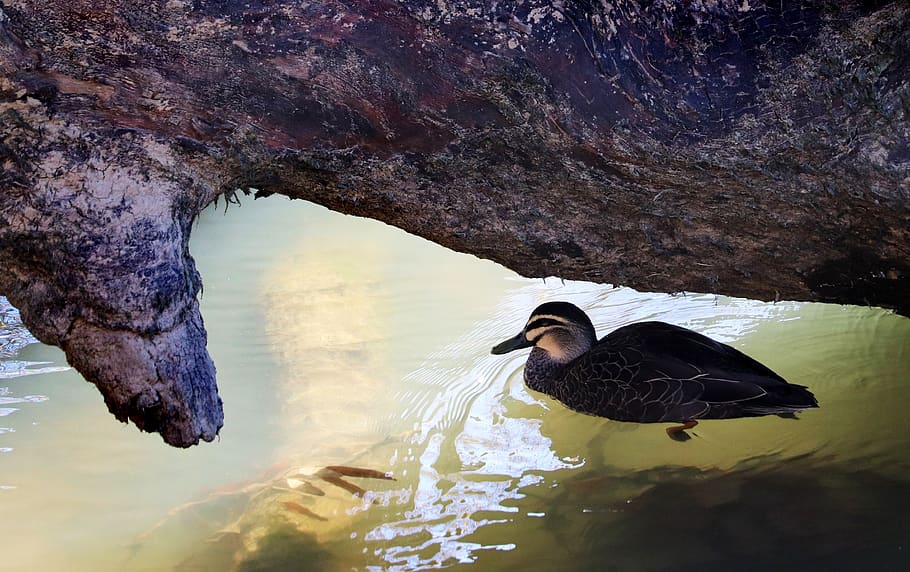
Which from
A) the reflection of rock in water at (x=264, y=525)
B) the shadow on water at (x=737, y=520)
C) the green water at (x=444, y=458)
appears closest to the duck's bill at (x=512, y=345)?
the green water at (x=444, y=458)

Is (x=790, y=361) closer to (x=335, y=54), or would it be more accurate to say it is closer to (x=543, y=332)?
(x=543, y=332)

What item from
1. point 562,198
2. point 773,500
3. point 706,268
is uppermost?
point 562,198

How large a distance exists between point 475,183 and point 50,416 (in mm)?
2172

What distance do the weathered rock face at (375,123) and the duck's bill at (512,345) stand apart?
156cm

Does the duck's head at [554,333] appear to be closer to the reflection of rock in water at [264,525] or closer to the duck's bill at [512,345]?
the duck's bill at [512,345]

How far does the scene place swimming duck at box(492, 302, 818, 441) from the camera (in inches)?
121

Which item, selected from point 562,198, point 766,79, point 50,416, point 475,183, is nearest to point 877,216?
point 766,79

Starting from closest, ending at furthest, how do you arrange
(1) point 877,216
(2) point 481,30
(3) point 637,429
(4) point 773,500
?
(2) point 481,30, (1) point 877,216, (4) point 773,500, (3) point 637,429

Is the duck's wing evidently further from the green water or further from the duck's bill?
the duck's bill

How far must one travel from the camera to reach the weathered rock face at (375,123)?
189 centimetres

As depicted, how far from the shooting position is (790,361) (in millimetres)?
3676

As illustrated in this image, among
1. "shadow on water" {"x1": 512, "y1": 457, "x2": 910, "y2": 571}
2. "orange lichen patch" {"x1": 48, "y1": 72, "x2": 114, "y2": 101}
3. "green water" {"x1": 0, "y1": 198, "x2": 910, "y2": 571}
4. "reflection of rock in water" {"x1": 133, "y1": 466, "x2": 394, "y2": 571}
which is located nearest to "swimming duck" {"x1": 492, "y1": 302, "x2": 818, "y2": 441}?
"green water" {"x1": 0, "y1": 198, "x2": 910, "y2": 571}

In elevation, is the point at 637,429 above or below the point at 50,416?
below

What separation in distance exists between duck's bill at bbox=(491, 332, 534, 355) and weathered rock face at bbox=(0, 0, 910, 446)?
1560 millimetres
